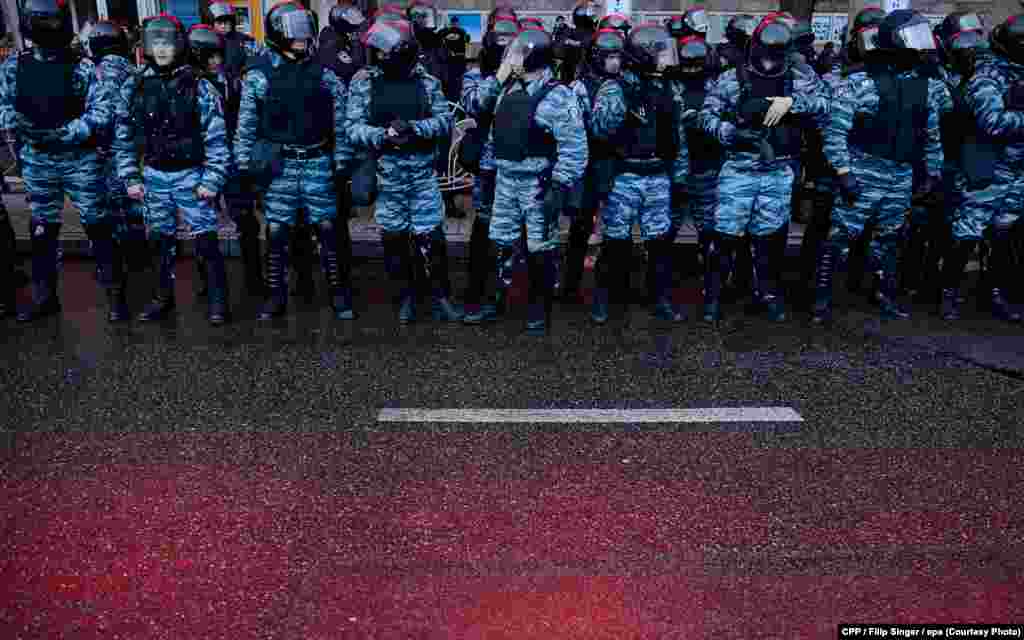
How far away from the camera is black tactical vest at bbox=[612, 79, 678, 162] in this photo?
21.6 ft

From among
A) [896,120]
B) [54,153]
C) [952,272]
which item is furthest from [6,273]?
[952,272]

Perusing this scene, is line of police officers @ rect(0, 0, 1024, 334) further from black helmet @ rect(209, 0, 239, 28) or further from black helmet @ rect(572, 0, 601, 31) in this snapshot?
black helmet @ rect(209, 0, 239, 28)

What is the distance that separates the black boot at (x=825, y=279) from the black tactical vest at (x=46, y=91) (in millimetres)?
5742

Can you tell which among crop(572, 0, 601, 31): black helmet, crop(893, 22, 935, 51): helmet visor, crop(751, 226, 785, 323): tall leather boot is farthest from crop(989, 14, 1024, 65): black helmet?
crop(572, 0, 601, 31): black helmet

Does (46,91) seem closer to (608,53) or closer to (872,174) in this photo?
(608,53)

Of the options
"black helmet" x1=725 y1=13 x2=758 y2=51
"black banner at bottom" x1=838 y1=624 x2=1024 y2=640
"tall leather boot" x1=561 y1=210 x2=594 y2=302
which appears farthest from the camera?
"black helmet" x1=725 y1=13 x2=758 y2=51

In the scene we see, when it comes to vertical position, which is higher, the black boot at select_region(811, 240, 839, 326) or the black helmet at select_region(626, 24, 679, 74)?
the black helmet at select_region(626, 24, 679, 74)

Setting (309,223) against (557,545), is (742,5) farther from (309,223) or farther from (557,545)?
(557,545)

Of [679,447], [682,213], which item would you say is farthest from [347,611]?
[682,213]

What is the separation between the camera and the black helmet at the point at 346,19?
27.1 feet

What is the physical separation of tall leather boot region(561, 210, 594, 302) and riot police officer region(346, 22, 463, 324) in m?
1.06

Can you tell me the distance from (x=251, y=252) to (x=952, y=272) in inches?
224

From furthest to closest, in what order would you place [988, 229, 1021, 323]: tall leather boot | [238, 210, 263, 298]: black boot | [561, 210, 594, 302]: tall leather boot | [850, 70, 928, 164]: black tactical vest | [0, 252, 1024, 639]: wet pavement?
[238, 210, 263, 298]: black boot, [561, 210, 594, 302]: tall leather boot, [988, 229, 1021, 323]: tall leather boot, [850, 70, 928, 164]: black tactical vest, [0, 252, 1024, 639]: wet pavement

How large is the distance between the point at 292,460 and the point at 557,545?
1.56m
